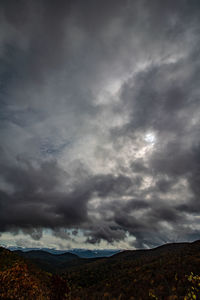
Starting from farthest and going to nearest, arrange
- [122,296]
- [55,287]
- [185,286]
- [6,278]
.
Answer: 1. [122,296]
2. [185,286]
3. [6,278]
4. [55,287]

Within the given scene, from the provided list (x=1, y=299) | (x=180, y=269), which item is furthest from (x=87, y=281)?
(x=1, y=299)

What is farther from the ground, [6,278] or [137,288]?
[6,278]

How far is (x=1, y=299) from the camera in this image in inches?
672

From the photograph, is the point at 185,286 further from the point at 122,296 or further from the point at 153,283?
the point at 122,296

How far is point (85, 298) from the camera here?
52.6m

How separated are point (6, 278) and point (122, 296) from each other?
32160 mm

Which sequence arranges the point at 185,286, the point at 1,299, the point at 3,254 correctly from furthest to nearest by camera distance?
the point at 3,254 → the point at 185,286 → the point at 1,299

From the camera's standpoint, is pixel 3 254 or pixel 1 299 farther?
pixel 3 254

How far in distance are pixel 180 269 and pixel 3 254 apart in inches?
2695

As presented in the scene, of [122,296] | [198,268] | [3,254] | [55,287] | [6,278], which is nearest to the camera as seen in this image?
[55,287]

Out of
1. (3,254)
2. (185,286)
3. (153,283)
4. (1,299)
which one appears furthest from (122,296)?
(3,254)

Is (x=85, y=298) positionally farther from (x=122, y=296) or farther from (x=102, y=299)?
(x=122, y=296)

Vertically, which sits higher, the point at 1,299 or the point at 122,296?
the point at 1,299

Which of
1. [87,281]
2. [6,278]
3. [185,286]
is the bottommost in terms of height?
[87,281]
